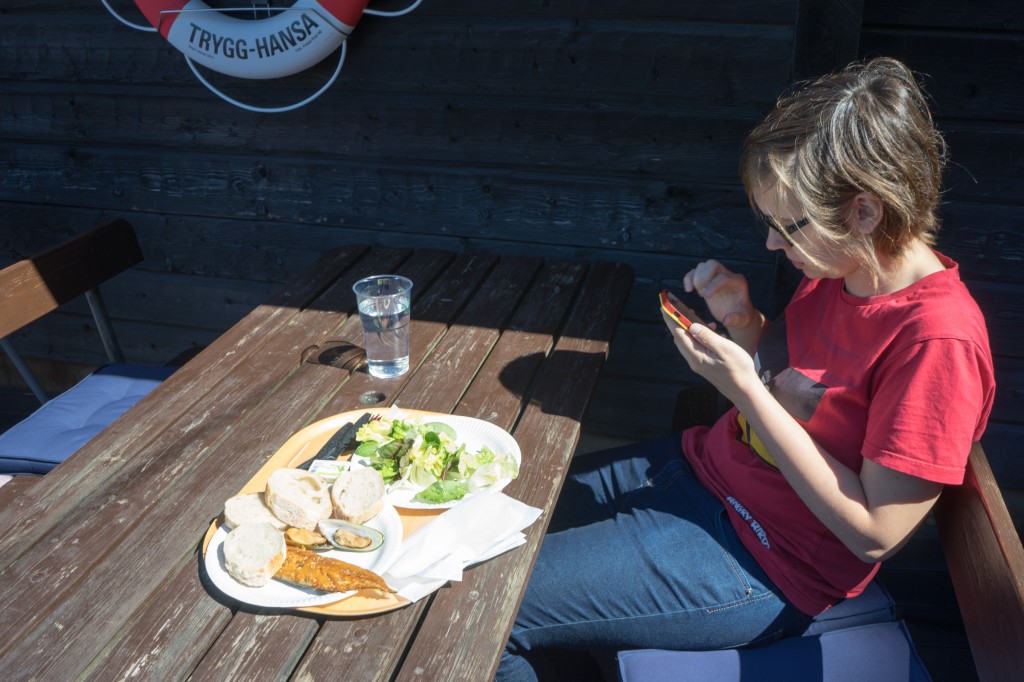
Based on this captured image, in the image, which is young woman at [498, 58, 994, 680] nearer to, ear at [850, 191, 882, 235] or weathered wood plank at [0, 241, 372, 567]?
ear at [850, 191, 882, 235]

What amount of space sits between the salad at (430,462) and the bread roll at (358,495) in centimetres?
6

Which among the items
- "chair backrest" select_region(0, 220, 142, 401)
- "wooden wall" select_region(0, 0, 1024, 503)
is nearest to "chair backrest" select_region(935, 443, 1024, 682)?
"wooden wall" select_region(0, 0, 1024, 503)

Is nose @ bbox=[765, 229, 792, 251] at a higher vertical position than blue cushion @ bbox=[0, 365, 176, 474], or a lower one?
higher

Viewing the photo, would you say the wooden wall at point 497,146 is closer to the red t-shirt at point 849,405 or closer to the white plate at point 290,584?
the red t-shirt at point 849,405

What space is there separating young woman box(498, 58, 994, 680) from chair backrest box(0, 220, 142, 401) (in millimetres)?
1462

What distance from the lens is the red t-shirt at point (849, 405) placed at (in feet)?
Result: 3.93

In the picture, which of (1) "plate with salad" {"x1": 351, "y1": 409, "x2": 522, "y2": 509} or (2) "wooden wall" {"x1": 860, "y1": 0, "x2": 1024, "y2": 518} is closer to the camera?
(1) "plate with salad" {"x1": 351, "y1": 409, "x2": 522, "y2": 509}

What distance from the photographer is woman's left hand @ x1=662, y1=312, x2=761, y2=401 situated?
1368 millimetres

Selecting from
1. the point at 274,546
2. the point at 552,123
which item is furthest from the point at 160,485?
the point at 552,123

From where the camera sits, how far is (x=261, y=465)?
1.38 metres

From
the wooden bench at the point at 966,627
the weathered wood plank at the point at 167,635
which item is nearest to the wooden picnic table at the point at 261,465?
the weathered wood plank at the point at 167,635

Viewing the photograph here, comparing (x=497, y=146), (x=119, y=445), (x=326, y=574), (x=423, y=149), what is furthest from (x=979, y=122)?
(x=119, y=445)

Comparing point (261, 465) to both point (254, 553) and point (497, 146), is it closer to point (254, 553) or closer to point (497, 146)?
point (254, 553)

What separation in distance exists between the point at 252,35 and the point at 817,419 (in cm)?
181
